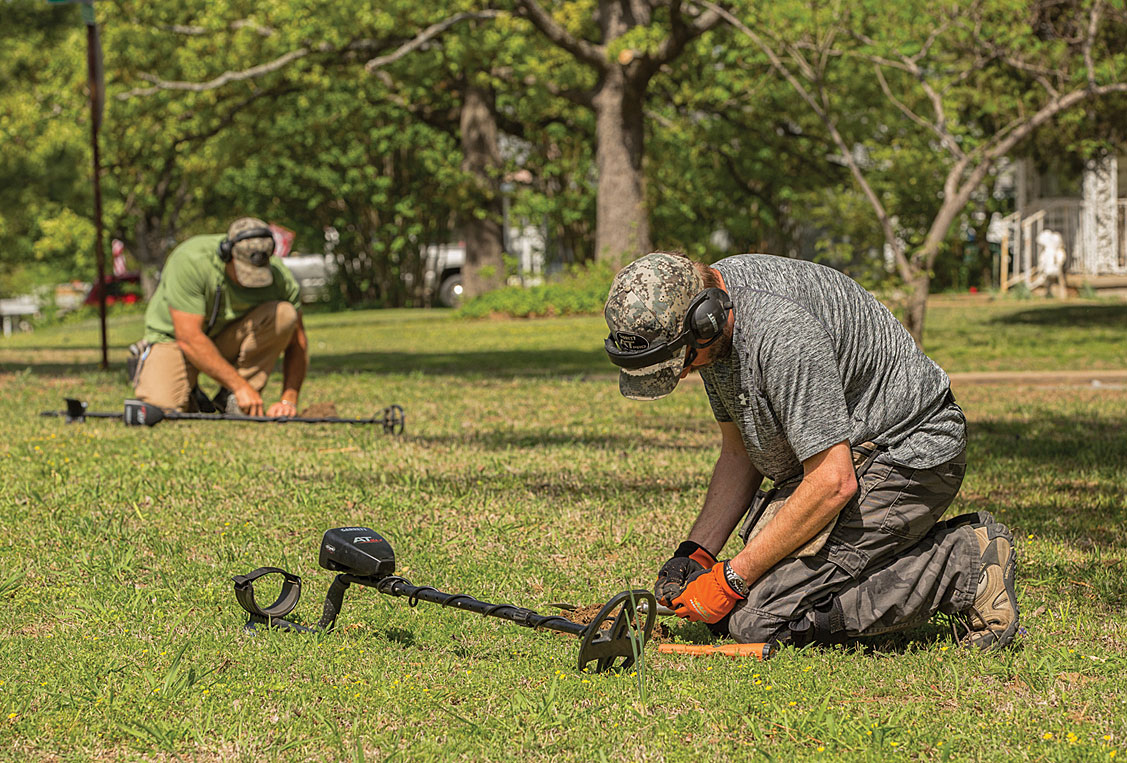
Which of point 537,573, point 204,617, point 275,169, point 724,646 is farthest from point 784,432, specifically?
point 275,169

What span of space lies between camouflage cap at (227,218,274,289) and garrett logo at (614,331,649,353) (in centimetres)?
492

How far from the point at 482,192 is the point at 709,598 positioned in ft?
76.6

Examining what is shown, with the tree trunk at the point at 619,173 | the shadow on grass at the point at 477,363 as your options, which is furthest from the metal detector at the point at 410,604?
the tree trunk at the point at 619,173

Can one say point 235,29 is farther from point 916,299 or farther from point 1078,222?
point 1078,222

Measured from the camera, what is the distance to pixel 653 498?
613 cm

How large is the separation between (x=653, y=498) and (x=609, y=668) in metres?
2.47

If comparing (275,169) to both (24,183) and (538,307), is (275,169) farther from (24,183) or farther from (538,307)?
(24,183)

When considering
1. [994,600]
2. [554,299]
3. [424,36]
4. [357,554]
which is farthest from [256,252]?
[554,299]

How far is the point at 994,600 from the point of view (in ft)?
12.7

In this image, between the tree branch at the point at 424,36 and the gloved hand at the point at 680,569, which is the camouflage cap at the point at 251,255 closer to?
the gloved hand at the point at 680,569

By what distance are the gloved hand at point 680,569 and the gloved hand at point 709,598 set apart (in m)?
0.07

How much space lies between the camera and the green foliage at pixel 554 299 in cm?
2384

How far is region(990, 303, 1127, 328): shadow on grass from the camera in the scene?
1833 centimetres

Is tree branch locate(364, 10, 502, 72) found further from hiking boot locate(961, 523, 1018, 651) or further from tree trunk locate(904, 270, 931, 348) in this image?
hiking boot locate(961, 523, 1018, 651)
